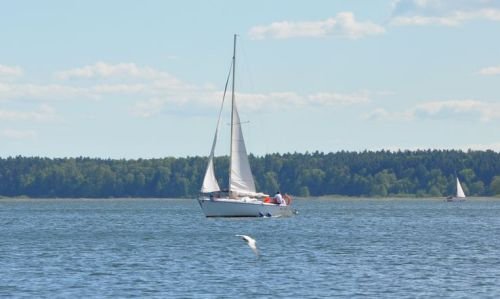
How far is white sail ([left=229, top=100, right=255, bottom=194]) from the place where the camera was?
110875mm

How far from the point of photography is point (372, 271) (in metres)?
60.2

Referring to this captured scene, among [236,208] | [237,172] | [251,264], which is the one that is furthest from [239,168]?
[251,264]

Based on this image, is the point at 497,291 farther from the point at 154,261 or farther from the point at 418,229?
the point at 418,229

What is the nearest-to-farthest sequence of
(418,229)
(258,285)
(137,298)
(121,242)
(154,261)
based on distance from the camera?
(137,298) → (258,285) → (154,261) → (121,242) → (418,229)

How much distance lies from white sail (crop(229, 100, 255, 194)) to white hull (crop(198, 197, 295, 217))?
1.52 m

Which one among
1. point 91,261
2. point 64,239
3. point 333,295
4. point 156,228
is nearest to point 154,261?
point 91,261

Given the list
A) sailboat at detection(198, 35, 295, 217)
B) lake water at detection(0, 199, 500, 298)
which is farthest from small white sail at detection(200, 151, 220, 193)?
lake water at detection(0, 199, 500, 298)

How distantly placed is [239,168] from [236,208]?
3.64 m

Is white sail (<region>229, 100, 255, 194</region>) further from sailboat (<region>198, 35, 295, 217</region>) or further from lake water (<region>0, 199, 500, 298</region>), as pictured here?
lake water (<region>0, 199, 500, 298</region>)

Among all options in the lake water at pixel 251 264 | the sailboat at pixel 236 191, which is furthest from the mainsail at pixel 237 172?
the lake water at pixel 251 264

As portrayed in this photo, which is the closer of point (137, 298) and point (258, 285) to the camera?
point (137, 298)

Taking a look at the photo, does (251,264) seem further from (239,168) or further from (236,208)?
(239,168)

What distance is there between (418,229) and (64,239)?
3203cm

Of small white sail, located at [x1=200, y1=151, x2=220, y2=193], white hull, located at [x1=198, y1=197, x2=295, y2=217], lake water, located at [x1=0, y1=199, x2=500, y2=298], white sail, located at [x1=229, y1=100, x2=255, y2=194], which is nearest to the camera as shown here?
lake water, located at [x1=0, y1=199, x2=500, y2=298]
